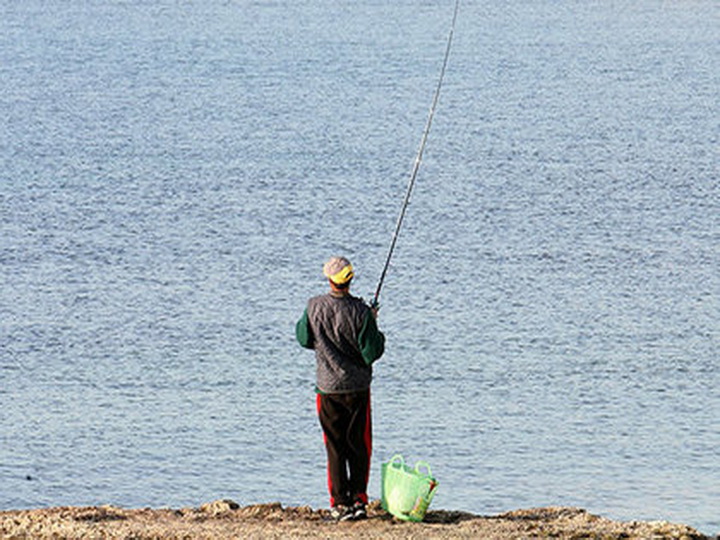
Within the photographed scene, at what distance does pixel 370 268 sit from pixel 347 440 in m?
7.32

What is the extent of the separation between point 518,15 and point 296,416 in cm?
2615

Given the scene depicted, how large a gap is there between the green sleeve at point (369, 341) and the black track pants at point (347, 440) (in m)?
0.23

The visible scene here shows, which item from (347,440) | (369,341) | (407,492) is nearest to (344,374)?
(369,341)

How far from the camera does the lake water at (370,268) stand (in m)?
9.99

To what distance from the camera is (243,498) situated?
9.34 m

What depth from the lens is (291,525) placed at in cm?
753

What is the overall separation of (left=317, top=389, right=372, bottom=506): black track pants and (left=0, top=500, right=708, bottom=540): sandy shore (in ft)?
0.54

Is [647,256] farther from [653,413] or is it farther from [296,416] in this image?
[296,416]

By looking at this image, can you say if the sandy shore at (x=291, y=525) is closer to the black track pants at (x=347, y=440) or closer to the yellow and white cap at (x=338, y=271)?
the black track pants at (x=347, y=440)

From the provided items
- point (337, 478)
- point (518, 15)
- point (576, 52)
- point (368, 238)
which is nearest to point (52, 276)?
point (368, 238)

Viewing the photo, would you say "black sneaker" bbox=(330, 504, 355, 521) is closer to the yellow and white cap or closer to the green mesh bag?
the green mesh bag

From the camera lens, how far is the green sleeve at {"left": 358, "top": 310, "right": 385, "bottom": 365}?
7.38m

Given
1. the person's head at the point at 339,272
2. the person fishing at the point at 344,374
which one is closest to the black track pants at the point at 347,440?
the person fishing at the point at 344,374

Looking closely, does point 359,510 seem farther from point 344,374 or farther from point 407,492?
point 344,374
